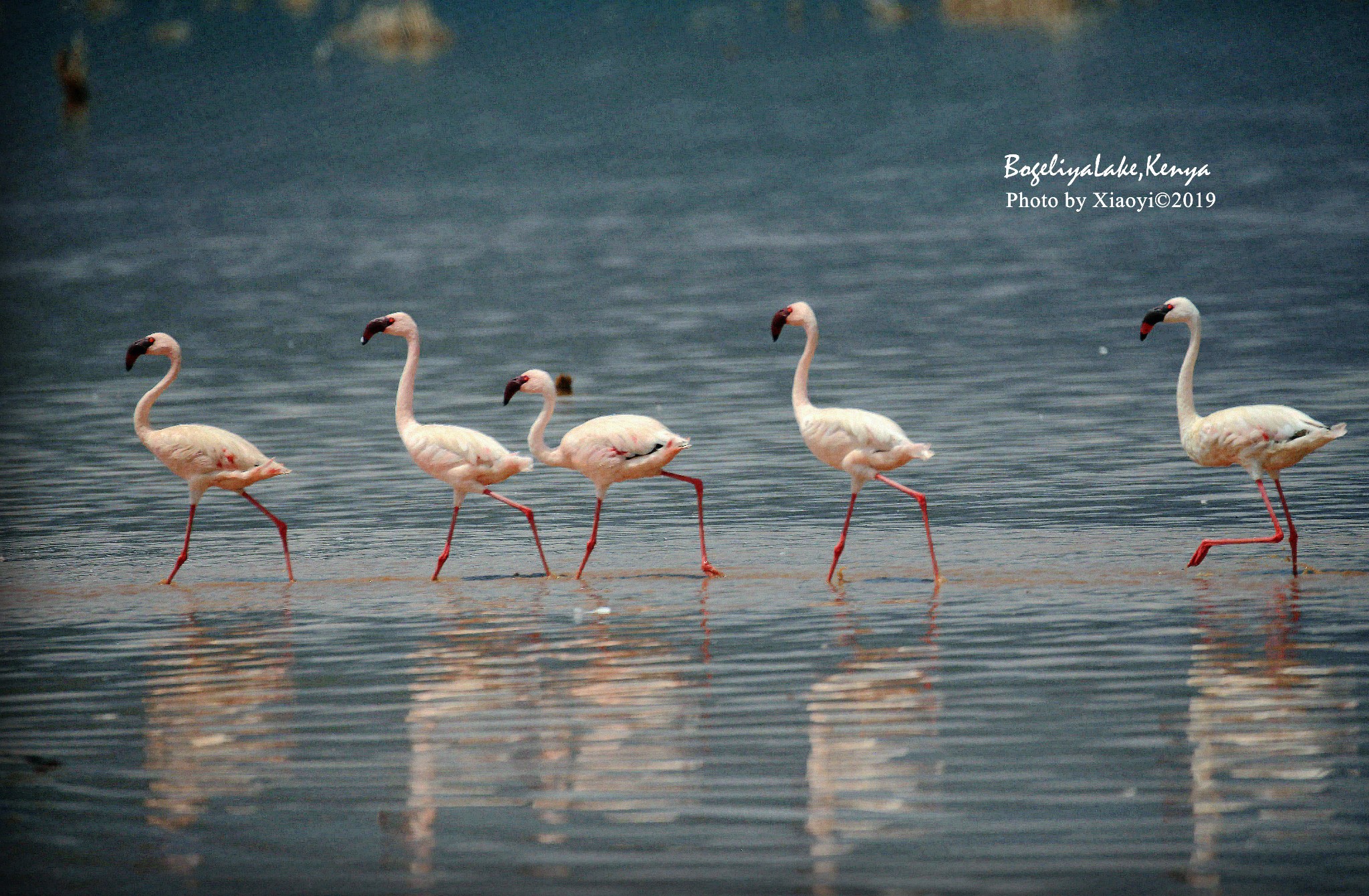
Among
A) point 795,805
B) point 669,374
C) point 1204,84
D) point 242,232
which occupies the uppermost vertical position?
point 1204,84

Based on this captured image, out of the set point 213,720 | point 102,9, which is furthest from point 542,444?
point 102,9

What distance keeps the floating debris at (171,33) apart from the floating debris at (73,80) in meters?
12.7

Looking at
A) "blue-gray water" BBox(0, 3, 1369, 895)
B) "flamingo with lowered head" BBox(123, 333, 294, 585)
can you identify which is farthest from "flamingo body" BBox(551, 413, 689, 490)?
"flamingo with lowered head" BBox(123, 333, 294, 585)

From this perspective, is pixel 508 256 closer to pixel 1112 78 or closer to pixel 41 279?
pixel 41 279

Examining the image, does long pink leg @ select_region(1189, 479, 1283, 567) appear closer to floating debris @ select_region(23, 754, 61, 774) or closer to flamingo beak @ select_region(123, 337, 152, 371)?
floating debris @ select_region(23, 754, 61, 774)

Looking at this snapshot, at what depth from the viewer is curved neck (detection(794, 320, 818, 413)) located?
1316 cm

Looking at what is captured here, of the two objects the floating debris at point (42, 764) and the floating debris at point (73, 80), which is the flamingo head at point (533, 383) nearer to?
the floating debris at point (42, 764)

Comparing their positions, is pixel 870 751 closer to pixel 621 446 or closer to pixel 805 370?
pixel 621 446

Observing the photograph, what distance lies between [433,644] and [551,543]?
3293mm

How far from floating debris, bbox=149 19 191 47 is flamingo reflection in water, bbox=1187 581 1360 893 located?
246 feet

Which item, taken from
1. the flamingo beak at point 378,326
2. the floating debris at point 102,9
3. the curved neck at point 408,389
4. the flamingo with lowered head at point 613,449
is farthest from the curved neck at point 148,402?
the floating debris at point 102,9

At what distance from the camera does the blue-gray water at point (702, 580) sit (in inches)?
292

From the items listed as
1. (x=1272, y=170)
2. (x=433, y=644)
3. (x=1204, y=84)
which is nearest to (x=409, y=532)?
(x=433, y=644)

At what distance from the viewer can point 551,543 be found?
1401 cm
